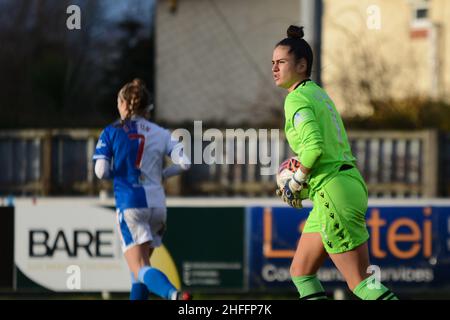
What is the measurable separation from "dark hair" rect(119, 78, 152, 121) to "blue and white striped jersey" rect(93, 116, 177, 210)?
0.06m

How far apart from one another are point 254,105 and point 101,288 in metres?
8.34

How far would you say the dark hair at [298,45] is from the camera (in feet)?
22.3

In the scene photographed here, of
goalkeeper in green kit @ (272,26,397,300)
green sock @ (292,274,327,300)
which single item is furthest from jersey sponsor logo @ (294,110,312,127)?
green sock @ (292,274,327,300)

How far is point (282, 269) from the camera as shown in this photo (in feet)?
36.8

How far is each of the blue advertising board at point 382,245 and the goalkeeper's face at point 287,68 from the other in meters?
4.52

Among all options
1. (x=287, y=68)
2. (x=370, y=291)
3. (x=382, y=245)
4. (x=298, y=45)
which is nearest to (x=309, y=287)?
(x=370, y=291)

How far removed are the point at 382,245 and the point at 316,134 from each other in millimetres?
5017

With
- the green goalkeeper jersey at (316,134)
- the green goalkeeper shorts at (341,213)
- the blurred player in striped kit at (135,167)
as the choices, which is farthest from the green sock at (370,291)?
the blurred player in striped kit at (135,167)

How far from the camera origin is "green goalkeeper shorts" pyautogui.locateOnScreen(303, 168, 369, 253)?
21.5 ft

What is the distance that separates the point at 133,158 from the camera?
26.7 ft

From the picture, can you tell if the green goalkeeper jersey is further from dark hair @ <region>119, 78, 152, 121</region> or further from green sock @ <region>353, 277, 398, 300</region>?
dark hair @ <region>119, 78, 152, 121</region>

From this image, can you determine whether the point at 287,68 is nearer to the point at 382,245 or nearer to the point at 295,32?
the point at 295,32

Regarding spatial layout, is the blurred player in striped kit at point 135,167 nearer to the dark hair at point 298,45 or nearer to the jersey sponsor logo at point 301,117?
the dark hair at point 298,45

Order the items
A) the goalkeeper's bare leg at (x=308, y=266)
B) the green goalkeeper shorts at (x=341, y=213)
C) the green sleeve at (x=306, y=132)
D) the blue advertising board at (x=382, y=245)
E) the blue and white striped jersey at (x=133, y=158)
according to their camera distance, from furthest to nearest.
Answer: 1. the blue advertising board at (x=382, y=245)
2. the blue and white striped jersey at (x=133, y=158)
3. the goalkeeper's bare leg at (x=308, y=266)
4. the green goalkeeper shorts at (x=341, y=213)
5. the green sleeve at (x=306, y=132)
